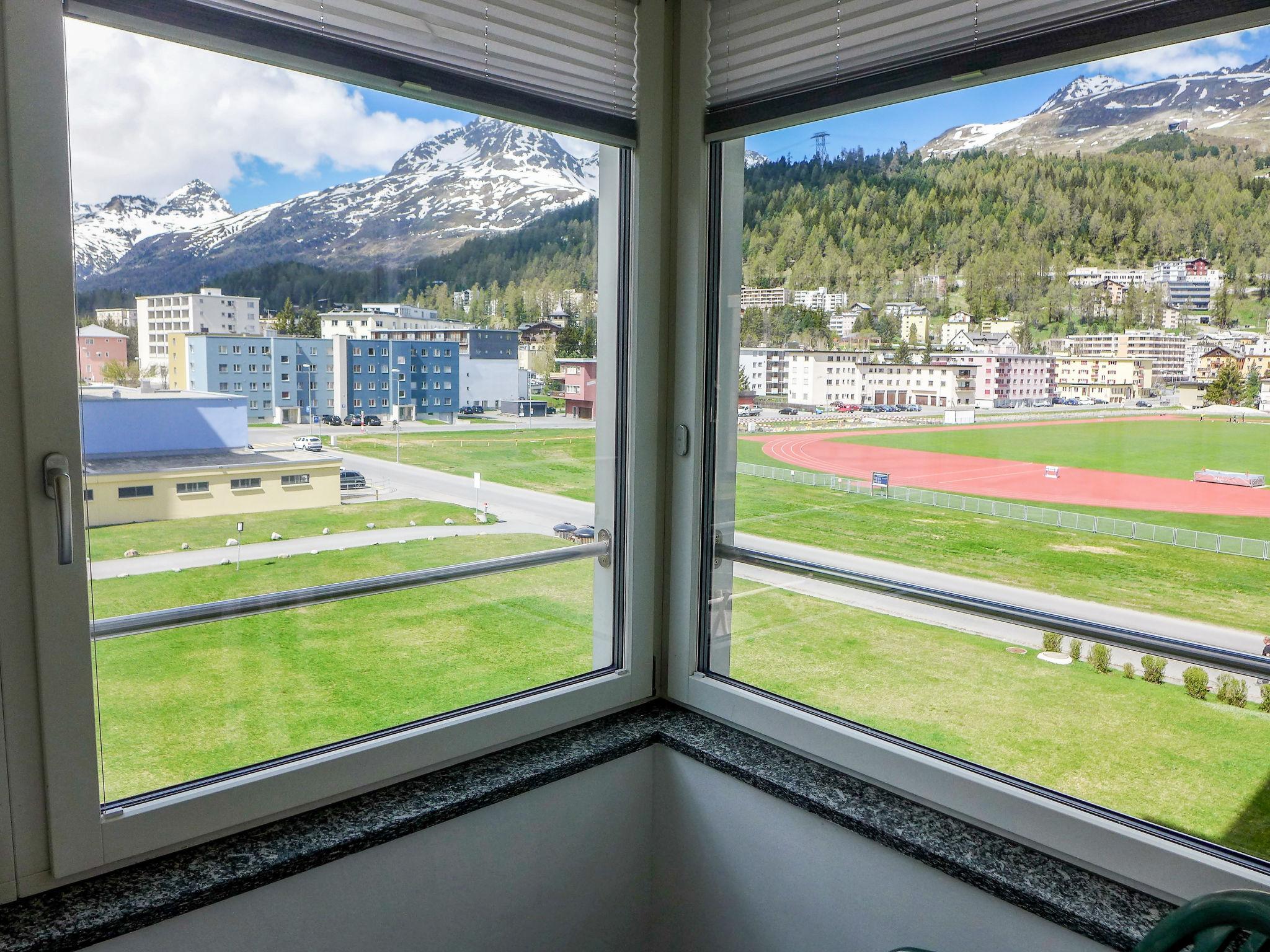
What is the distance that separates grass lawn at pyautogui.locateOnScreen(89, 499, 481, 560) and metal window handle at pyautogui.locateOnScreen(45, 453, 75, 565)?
62 millimetres

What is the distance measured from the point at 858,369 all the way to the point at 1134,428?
0.55 m

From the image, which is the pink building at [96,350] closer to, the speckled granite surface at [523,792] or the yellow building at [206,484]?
the yellow building at [206,484]

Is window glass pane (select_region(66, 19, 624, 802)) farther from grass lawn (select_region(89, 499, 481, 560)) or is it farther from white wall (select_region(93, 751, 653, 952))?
white wall (select_region(93, 751, 653, 952))

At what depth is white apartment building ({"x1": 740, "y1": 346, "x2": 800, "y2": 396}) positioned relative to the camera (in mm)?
2039

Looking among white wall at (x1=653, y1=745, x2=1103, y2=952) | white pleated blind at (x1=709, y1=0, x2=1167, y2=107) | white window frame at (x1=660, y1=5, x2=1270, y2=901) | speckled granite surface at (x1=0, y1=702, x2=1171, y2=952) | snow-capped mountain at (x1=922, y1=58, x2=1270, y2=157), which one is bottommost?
white wall at (x1=653, y1=745, x2=1103, y2=952)

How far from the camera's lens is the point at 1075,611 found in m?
1.61

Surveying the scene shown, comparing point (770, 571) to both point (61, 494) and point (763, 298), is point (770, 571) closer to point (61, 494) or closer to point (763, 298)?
point (763, 298)

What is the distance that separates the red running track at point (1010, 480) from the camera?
1442 mm

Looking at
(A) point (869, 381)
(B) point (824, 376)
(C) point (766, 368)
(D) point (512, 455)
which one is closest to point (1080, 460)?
(A) point (869, 381)

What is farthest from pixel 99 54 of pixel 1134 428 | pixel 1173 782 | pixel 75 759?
pixel 1173 782

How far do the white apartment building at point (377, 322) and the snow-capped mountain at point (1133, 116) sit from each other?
108cm

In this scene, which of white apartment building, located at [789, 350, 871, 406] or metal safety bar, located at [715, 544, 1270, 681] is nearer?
metal safety bar, located at [715, 544, 1270, 681]

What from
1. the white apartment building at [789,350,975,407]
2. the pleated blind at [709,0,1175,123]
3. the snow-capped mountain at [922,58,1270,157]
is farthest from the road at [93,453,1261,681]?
the pleated blind at [709,0,1175,123]

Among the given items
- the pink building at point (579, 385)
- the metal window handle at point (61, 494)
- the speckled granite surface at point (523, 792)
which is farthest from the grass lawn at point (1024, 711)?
the metal window handle at point (61, 494)
